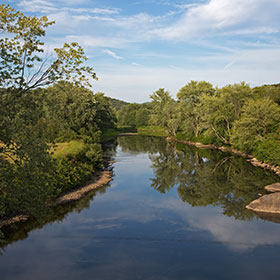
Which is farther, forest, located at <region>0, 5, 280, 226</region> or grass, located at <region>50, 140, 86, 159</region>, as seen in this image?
grass, located at <region>50, 140, 86, 159</region>

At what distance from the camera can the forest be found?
9.23 metres

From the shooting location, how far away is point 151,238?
65.5 ft

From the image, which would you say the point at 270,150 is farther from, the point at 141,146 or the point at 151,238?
the point at 141,146

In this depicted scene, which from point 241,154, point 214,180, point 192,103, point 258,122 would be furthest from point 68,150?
point 192,103

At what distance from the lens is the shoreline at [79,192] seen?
2147cm

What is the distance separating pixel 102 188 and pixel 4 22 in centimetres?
2413

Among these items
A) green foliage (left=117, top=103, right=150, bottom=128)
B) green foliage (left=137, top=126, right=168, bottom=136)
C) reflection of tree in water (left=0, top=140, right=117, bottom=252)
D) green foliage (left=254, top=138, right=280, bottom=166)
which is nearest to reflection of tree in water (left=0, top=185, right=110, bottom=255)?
reflection of tree in water (left=0, top=140, right=117, bottom=252)

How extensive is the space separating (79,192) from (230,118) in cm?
A: 4222

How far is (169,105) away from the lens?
88.4 m

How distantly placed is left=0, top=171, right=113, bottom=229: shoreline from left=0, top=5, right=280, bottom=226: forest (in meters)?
0.58

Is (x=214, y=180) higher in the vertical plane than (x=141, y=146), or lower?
lower

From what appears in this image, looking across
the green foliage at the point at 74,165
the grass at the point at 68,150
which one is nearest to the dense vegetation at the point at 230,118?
the green foliage at the point at 74,165

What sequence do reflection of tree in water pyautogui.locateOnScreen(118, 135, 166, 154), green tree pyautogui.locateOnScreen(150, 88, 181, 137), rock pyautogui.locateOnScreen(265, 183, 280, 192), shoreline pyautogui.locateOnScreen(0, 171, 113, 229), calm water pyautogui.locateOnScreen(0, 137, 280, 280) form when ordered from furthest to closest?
1. green tree pyautogui.locateOnScreen(150, 88, 181, 137)
2. reflection of tree in water pyautogui.locateOnScreen(118, 135, 166, 154)
3. rock pyautogui.locateOnScreen(265, 183, 280, 192)
4. shoreline pyautogui.locateOnScreen(0, 171, 113, 229)
5. calm water pyautogui.locateOnScreen(0, 137, 280, 280)

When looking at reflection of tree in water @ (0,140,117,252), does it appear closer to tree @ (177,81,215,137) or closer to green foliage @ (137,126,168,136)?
tree @ (177,81,215,137)
